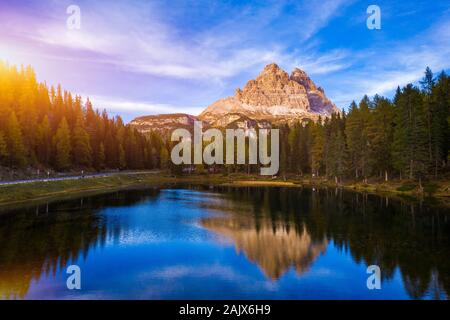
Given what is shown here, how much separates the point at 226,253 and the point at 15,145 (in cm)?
7107

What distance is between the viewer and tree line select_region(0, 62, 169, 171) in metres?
82.9

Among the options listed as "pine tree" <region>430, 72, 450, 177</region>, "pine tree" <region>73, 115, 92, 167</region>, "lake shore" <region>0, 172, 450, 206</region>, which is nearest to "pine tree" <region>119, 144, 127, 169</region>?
"lake shore" <region>0, 172, 450, 206</region>

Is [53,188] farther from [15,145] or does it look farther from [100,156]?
[100,156]

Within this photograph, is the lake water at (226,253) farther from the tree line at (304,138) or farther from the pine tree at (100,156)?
the pine tree at (100,156)

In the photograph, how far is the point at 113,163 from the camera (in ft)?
423

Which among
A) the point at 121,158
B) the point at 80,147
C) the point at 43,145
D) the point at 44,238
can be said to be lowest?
the point at 44,238

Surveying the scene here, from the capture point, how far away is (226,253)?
29.1m

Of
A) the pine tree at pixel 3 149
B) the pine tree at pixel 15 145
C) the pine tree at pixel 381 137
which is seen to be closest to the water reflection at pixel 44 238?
the pine tree at pixel 3 149

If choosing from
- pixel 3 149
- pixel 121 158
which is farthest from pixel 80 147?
pixel 3 149

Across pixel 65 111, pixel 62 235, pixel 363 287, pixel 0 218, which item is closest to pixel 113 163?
pixel 65 111

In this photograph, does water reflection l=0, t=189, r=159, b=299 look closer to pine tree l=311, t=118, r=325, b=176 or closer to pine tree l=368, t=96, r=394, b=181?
pine tree l=368, t=96, r=394, b=181

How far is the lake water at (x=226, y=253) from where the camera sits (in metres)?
20.3

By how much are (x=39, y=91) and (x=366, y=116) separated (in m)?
105

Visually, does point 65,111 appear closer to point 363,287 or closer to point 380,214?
point 380,214
